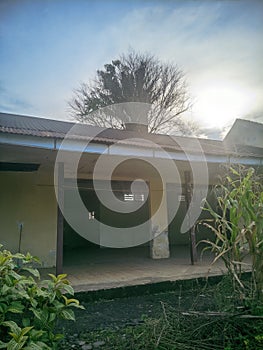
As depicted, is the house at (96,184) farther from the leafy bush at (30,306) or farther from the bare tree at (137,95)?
the bare tree at (137,95)

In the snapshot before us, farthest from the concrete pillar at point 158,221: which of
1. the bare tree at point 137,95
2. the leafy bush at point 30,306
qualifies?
the bare tree at point 137,95

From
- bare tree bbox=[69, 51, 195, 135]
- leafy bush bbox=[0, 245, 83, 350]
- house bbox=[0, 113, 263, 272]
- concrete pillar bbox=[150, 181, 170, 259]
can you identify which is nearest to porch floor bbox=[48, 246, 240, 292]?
house bbox=[0, 113, 263, 272]

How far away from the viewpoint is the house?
4520mm

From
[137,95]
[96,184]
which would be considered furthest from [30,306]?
[137,95]

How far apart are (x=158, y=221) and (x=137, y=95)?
10.1 m

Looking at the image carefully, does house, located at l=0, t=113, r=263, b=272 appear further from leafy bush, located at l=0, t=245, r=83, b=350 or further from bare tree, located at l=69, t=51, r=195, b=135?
bare tree, located at l=69, t=51, r=195, b=135

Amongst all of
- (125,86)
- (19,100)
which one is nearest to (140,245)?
(19,100)

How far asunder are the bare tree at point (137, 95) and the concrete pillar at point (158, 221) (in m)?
7.33

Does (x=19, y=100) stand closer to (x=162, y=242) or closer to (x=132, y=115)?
(x=162, y=242)

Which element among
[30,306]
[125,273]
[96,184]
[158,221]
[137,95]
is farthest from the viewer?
[137,95]

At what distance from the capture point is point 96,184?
8.34m

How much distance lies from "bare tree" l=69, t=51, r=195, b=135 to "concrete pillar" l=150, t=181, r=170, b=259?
7331mm

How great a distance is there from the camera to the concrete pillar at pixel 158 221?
24.9 ft

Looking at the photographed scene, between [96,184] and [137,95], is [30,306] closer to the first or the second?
[96,184]
